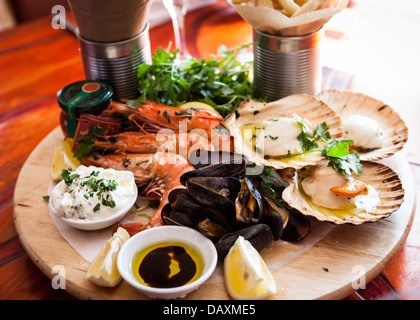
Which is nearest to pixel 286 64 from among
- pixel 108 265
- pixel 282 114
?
pixel 282 114

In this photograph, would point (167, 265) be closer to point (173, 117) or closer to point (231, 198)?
point (231, 198)

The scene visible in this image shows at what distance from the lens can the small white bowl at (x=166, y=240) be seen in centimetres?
141

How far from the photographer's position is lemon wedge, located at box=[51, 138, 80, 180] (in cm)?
209

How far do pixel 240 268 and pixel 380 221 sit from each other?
661mm

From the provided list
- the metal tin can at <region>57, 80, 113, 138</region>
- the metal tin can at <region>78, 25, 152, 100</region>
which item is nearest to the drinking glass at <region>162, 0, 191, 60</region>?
the metal tin can at <region>78, 25, 152, 100</region>

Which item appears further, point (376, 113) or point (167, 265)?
point (376, 113)

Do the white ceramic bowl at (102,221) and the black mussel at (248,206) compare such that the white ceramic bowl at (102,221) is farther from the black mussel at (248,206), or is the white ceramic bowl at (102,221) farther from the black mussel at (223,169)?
the black mussel at (248,206)

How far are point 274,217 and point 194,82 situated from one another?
1.15m

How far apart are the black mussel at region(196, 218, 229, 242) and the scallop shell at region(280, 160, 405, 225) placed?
27cm

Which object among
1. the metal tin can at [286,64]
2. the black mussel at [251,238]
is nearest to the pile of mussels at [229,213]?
the black mussel at [251,238]

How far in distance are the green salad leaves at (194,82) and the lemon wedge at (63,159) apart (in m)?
0.40

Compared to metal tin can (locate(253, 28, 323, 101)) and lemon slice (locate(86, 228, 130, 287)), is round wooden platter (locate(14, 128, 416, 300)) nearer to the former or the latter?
lemon slice (locate(86, 228, 130, 287))

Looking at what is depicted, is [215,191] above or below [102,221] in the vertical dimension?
above

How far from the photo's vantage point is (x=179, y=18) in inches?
117
